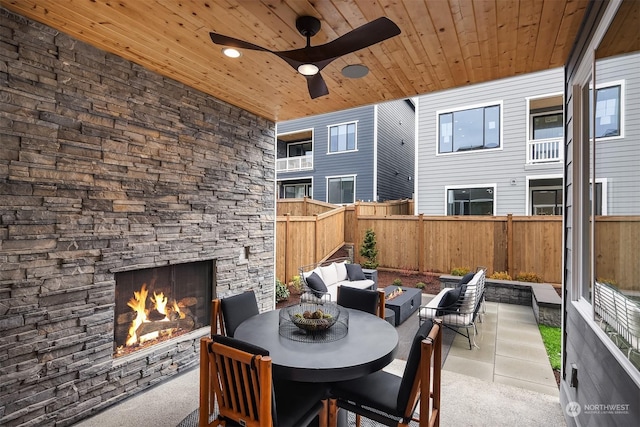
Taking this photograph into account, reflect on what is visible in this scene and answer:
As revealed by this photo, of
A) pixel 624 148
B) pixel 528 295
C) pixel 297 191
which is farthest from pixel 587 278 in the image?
pixel 297 191

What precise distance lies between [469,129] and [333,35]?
25.3 ft

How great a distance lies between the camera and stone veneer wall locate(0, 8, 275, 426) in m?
2.25

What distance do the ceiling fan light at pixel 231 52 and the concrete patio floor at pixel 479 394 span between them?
123 inches

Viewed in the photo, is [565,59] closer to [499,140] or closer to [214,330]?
[214,330]

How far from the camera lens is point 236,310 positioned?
2.85 metres

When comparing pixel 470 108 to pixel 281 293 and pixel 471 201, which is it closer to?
pixel 471 201

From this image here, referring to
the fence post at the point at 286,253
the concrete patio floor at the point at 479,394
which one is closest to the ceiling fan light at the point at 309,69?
the concrete patio floor at the point at 479,394

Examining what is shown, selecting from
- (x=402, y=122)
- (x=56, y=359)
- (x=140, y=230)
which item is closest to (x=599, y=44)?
(x=140, y=230)

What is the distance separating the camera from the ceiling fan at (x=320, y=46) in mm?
1865

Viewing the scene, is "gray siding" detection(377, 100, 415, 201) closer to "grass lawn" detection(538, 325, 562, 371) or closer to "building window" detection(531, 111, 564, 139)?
"building window" detection(531, 111, 564, 139)

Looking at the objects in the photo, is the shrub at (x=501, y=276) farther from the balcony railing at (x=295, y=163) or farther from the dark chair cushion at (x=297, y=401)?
the balcony railing at (x=295, y=163)

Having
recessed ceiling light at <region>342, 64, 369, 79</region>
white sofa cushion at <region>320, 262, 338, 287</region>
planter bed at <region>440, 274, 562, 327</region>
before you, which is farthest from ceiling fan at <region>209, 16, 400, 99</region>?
planter bed at <region>440, 274, 562, 327</region>

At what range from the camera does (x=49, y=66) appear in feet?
7.89

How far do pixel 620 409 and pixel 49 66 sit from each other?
13.8 ft
